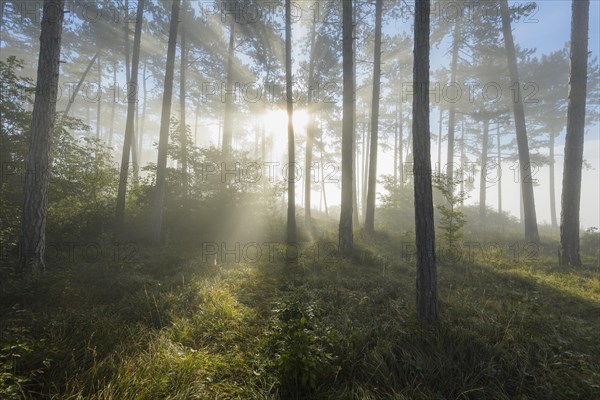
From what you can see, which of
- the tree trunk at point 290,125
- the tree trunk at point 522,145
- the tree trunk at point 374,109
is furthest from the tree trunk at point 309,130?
the tree trunk at point 522,145

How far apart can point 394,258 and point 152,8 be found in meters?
17.6

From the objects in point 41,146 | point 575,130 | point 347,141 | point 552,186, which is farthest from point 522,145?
point 552,186

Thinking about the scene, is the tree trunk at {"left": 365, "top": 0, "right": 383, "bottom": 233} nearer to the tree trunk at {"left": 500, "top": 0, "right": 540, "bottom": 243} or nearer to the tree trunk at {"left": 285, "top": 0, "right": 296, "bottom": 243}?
the tree trunk at {"left": 285, "top": 0, "right": 296, "bottom": 243}

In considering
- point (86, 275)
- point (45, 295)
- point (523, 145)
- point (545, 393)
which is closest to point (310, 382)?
point (545, 393)

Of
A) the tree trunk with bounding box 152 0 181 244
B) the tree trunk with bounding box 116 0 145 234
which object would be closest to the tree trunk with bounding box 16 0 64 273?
the tree trunk with bounding box 152 0 181 244

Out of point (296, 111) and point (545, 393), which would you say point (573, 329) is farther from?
point (296, 111)

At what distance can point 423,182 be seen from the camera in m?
4.59

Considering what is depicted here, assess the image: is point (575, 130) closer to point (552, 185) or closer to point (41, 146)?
point (41, 146)

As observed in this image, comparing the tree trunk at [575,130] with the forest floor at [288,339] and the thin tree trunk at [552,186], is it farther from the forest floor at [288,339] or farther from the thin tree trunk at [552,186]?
the thin tree trunk at [552,186]

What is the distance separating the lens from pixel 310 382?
3.06m

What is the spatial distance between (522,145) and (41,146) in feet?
59.7

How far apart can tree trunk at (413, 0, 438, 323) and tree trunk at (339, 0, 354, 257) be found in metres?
→ 4.74

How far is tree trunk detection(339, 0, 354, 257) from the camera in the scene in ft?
31.0

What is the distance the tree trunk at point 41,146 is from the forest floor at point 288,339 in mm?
913
